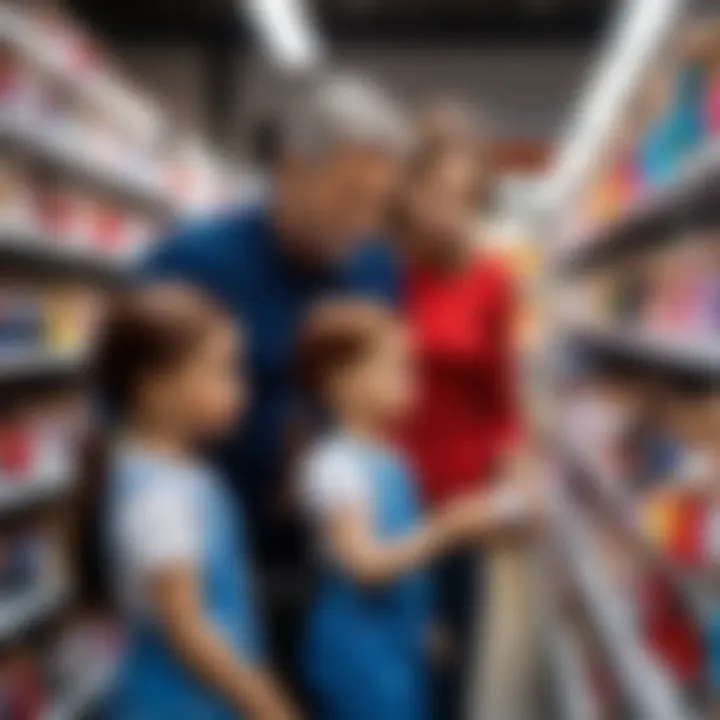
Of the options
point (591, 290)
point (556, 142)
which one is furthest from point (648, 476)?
point (591, 290)

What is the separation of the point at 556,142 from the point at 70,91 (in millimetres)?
1023

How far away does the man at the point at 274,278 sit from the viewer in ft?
7.72

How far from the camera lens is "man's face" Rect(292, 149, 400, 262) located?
7.32 ft

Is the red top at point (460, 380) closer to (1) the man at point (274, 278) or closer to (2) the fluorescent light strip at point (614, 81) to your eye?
(2) the fluorescent light strip at point (614, 81)

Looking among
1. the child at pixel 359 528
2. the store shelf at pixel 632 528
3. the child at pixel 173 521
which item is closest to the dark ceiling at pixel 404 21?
the store shelf at pixel 632 528

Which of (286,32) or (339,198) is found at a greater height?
(286,32)

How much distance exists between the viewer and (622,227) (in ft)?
10.1

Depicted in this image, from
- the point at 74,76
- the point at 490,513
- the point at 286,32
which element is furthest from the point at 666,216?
the point at 74,76

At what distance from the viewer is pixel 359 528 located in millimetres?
2252

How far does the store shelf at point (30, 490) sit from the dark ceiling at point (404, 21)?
84 centimetres

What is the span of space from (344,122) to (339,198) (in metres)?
0.29

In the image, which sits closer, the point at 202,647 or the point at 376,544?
the point at 202,647

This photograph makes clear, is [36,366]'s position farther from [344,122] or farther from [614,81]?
[614,81]

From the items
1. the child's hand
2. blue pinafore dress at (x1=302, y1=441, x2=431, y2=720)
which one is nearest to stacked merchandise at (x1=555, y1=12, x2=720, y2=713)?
the child's hand
